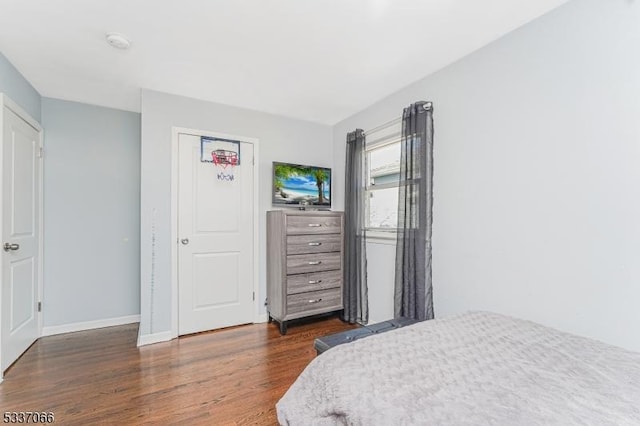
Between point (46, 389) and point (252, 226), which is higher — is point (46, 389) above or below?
below

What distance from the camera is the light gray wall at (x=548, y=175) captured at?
57.0 inches

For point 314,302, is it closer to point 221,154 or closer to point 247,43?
point 221,154

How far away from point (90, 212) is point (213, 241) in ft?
4.51

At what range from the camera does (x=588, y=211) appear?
155 centimetres

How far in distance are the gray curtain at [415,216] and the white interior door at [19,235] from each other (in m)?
3.09

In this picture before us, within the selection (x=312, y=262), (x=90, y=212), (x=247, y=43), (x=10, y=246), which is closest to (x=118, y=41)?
(x=247, y=43)

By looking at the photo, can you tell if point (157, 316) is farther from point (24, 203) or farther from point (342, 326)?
point (342, 326)

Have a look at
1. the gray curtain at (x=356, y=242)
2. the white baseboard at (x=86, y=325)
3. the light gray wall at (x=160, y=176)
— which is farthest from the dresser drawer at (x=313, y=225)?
the white baseboard at (x=86, y=325)

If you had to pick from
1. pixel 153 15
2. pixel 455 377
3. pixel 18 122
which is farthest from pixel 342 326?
pixel 18 122

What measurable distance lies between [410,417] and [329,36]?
2.13 metres

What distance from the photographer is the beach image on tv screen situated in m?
3.33

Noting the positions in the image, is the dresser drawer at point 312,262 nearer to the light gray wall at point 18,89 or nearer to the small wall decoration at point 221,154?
the small wall decoration at point 221,154

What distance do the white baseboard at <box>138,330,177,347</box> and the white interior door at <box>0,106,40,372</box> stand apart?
2.87 feet

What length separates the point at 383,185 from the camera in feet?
10.0
